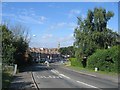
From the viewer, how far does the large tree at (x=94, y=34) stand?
56.8 metres

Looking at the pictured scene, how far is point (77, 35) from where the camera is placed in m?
59.3

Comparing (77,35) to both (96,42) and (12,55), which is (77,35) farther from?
(12,55)

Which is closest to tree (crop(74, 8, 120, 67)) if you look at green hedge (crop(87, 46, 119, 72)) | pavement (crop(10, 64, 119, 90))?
green hedge (crop(87, 46, 119, 72))

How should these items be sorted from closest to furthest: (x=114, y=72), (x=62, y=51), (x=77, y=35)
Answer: (x=114, y=72), (x=77, y=35), (x=62, y=51)

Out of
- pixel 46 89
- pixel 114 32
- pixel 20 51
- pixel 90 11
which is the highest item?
pixel 90 11

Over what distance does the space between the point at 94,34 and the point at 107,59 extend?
40.9 ft

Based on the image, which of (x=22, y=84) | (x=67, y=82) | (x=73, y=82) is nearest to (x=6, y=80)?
(x=22, y=84)

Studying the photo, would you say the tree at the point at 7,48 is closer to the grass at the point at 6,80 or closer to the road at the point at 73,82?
the road at the point at 73,82

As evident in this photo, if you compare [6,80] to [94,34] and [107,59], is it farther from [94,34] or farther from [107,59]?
[94,34]

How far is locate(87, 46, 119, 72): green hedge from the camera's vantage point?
41.0m

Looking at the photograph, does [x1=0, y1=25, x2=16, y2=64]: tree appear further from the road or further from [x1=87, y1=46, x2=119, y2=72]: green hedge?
the road

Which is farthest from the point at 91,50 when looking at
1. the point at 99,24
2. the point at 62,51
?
the point at 62,51

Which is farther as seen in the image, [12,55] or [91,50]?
[91,50]

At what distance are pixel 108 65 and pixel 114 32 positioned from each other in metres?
15.5
